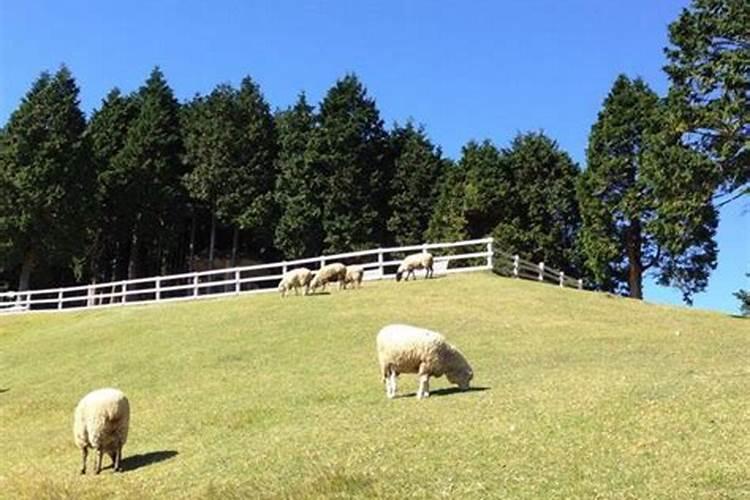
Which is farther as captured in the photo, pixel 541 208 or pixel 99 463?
pixel 541 208

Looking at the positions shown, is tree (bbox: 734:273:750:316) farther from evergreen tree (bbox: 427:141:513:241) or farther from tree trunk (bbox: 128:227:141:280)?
tree trunk (bbox: 128:227:141:280)

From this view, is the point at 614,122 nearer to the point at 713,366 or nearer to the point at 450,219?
the point at 450,219

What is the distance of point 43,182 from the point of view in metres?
57.7

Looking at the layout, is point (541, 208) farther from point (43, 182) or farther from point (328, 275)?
point (43, 182)

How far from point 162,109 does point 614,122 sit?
3891 centimetres

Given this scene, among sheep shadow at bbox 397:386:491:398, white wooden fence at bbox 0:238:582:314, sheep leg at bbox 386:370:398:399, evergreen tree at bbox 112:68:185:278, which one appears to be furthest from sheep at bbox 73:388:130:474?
evergreen tree at bbox 112:68:185:278

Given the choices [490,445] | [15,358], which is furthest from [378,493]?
[15,358]

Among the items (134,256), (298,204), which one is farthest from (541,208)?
(134,256)

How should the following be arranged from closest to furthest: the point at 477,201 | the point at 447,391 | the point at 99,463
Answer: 1. the point at 99,463
2. the point at 447,391
3. the point at 477,201

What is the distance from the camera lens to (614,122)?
53.4m

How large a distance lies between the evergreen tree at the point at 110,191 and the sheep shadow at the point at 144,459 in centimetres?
4865

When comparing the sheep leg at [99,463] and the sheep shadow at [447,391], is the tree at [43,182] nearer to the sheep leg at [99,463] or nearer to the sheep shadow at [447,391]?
the sheep leg at [99,463]

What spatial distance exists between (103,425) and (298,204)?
46.6 m

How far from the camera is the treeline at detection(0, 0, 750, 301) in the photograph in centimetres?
5266
